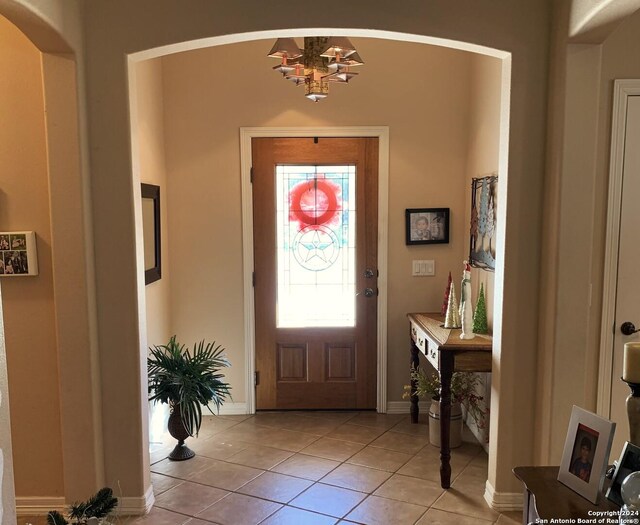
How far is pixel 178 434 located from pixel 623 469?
2.74m

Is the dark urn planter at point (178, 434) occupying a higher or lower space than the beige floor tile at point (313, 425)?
higher

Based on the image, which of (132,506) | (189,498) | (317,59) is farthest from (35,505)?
(317,59)

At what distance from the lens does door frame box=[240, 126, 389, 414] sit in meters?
4.29

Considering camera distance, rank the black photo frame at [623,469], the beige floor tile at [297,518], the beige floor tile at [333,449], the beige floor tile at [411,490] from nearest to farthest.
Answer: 1. the black photo frame at [623,469]
2. the beige floor tile at [297,518]
3. the beige floor tile at [411,490]
4. the beige floor tile at [333,449]

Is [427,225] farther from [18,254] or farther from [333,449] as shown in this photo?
[18,254]

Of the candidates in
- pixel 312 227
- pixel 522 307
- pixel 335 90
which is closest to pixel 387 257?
pixel 312 227

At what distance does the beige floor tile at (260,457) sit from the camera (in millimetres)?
3605

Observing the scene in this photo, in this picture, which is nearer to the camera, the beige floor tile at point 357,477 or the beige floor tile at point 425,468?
the beige floor tile at point 357,477

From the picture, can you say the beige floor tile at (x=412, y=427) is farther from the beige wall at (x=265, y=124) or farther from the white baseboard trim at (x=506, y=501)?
the white baseboard trim at (x=506, y=501)

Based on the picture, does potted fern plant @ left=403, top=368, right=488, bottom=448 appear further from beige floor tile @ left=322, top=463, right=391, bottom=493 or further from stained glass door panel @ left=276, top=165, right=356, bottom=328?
stained glass door panel @ left=276, top=165, right=356, bottom=328

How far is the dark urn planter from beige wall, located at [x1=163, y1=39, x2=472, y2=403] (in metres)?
0.88

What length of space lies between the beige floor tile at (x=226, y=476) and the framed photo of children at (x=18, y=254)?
1.48 m

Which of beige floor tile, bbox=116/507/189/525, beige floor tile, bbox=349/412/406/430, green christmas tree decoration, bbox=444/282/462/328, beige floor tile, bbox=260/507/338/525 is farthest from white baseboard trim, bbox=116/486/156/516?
green christmas tree decoration, bbox=444/282/462/328

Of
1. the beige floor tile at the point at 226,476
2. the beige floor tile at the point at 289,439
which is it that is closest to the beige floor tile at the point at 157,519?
the beige floor tile at the point at 226,476
